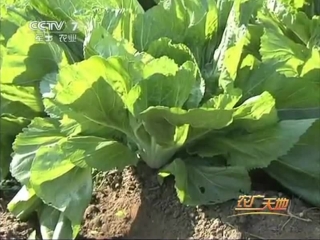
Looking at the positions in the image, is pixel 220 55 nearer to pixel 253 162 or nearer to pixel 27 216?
pixel 253 162

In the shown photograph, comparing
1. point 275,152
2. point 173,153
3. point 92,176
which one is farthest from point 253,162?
point 92,176

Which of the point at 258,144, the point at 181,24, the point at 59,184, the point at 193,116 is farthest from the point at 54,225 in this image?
the point at 181,24

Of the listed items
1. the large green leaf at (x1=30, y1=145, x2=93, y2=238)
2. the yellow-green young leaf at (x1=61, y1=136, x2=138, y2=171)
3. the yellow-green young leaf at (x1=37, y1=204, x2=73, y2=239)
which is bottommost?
the yellow-green young leaf at (x1=37, y1=204, x2=73, y2=239)

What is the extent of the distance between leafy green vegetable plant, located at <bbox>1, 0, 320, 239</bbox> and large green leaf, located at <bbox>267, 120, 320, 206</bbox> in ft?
0.07

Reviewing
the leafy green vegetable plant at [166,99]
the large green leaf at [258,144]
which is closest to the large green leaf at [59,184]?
the leafy green vegetable plant at [166,99]

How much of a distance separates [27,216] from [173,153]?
53cm

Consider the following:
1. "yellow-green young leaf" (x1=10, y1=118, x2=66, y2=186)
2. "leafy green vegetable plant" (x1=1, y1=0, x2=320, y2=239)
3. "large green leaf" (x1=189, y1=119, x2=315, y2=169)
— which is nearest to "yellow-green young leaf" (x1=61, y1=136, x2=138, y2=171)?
"leafy green vegetable plant" (x1=1, y1=0, x2=320, y2=239)

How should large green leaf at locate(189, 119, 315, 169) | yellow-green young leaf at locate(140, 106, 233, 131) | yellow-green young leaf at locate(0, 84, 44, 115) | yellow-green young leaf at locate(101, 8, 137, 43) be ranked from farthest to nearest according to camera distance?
yellow-green young leaf at locate(0, 84, 44, 115), yellow-green young leaf at locate(101, 8, 137, 43), large green leaf at locate(189, 119, 315, 169), yellow-green young leaf at locate(140, 106, 233, 131)

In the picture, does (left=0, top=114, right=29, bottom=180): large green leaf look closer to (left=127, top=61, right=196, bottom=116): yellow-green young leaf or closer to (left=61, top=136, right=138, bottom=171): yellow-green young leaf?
(left=61, top=136, right=138, bottom=171): yellow-green young leaf

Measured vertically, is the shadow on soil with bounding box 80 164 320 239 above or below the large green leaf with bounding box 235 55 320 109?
below

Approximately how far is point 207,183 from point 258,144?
20cm

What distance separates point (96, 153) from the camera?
241 cm

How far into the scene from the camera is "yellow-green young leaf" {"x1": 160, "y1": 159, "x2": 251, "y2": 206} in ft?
7.88

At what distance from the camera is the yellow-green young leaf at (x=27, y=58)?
262cm
